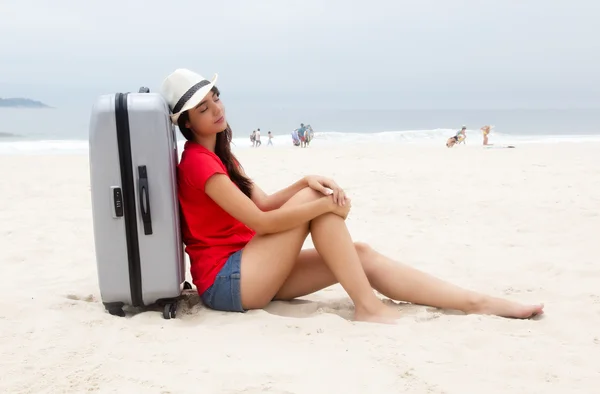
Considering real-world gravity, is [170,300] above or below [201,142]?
below

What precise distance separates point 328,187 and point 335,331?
2.35ft

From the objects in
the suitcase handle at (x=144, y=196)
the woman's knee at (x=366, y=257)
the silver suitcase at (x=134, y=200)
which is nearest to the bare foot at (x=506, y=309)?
the woman's knee at (x=366, y=257)

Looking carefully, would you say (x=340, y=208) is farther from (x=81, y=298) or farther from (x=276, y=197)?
(x=81, y=298)

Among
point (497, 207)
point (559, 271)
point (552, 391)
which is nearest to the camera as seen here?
point (552, 391)

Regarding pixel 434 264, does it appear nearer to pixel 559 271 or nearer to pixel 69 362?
pixel 559 271

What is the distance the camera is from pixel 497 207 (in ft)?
19.9

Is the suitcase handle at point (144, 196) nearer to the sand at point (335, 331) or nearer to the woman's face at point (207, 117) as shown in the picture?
the woman's face at point (207, 117)

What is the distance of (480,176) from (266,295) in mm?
6314

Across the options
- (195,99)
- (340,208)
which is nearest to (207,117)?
(195,99)

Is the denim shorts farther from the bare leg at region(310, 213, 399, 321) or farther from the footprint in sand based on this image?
the footprint in sand

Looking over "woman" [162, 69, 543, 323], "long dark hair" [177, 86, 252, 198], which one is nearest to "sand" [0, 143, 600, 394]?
"woman" [162, 69, 543, 323]

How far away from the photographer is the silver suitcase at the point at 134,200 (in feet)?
8.53

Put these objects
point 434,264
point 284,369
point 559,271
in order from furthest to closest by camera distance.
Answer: point 434,264
point 559,271
point 284,369

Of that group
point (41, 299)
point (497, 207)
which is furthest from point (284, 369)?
point (497, 207)
